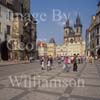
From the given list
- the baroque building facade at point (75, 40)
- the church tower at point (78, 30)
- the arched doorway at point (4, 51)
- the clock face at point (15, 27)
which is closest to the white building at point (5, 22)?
the arched doorway at point (4, 51)

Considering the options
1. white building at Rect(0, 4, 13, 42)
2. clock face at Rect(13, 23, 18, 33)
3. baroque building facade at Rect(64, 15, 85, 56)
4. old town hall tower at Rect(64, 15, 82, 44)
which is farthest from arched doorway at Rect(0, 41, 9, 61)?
old town hall tower at Rect(64, 15, 82, 44)

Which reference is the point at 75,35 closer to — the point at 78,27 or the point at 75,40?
the point at 75,40

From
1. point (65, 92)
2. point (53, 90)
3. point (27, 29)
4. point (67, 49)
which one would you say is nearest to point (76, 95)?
point (65, 92)

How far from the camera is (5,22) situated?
159 ft

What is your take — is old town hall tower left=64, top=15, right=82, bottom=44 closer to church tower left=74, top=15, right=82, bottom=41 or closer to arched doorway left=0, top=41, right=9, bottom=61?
church tower left=74, top=15, right=82, bottom=41

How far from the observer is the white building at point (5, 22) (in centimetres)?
4719

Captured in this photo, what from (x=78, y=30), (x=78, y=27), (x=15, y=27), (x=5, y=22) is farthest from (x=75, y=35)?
(x=5, y=22)

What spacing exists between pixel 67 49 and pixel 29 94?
143966 mm

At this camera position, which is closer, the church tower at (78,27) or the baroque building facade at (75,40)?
the church tower at (78,27)

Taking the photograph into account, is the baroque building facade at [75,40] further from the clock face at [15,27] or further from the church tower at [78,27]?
the clock face at [15,27]

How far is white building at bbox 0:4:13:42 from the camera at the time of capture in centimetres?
4719

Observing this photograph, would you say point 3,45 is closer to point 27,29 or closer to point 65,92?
point 27,29

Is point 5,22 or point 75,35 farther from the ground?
point 75,35

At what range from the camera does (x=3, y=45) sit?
4681 centimetres
